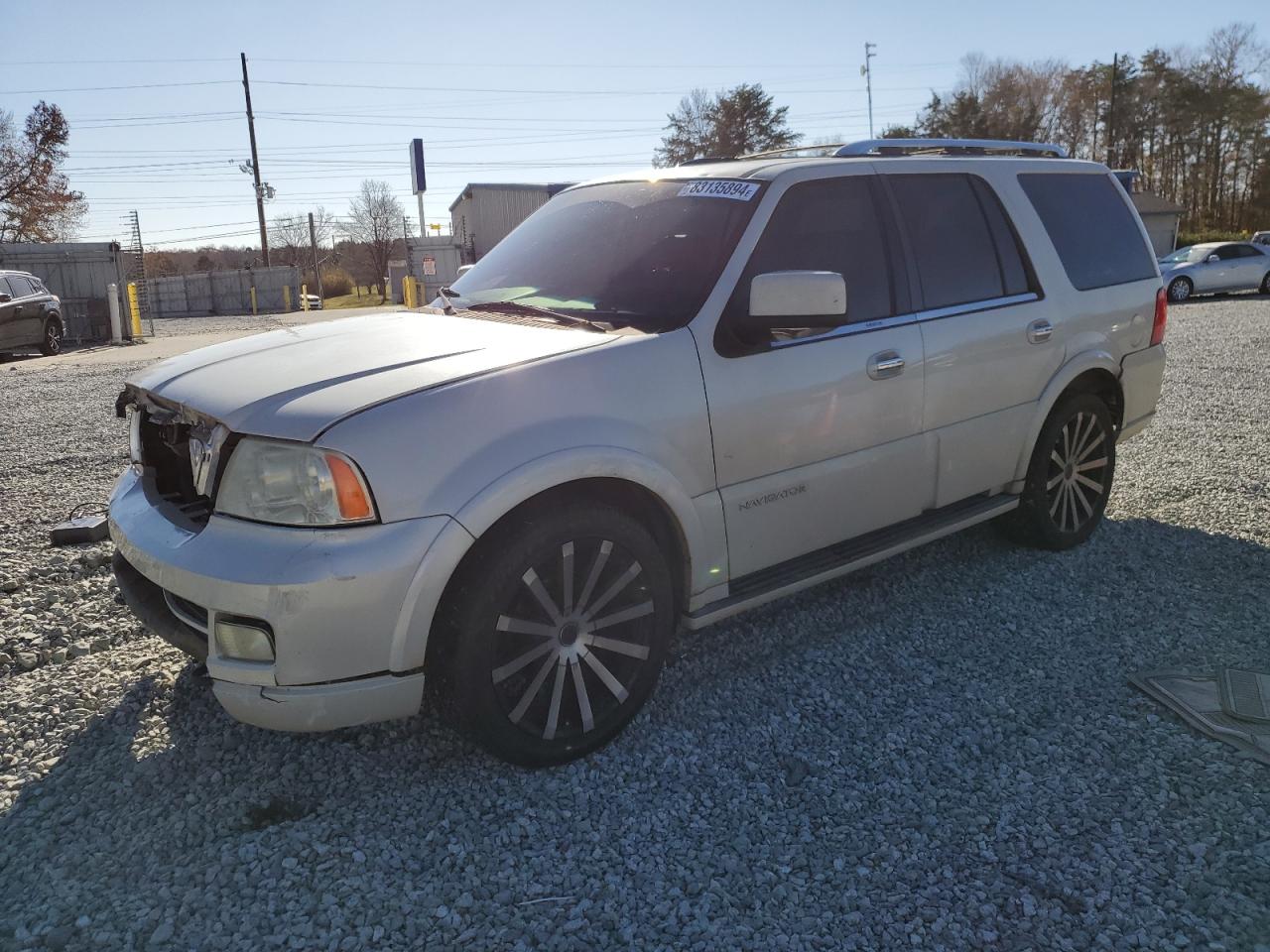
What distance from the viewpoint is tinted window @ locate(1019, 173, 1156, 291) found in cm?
460

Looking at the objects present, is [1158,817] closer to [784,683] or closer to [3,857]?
[784,683]

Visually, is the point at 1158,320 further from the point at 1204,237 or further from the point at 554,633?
the point at 1204,237

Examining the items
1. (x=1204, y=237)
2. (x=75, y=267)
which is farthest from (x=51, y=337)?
(x=1204, y=237)

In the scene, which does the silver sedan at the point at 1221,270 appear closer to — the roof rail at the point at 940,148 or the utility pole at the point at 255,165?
the roof rail at the point at 940,148

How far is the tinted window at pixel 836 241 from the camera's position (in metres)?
3.47

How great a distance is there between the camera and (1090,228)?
15.8ft

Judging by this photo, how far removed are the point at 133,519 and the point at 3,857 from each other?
3.43 feet

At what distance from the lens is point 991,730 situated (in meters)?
3.18

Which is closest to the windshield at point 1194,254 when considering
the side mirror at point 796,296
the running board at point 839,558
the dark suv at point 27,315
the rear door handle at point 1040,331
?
the rear door handle at point 1040,331

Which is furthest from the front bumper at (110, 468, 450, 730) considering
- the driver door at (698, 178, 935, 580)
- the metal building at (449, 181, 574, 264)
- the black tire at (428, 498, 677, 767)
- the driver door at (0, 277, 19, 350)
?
the metal building at (449, 181, 574, 264)

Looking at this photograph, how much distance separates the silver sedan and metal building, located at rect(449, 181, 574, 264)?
25616mm

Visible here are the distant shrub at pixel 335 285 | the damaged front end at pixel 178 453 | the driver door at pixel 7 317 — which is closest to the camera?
the damaged front end at pixel 178 453

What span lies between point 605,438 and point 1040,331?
2.56 meters

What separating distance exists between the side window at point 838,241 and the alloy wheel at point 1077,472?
4.94 ft
